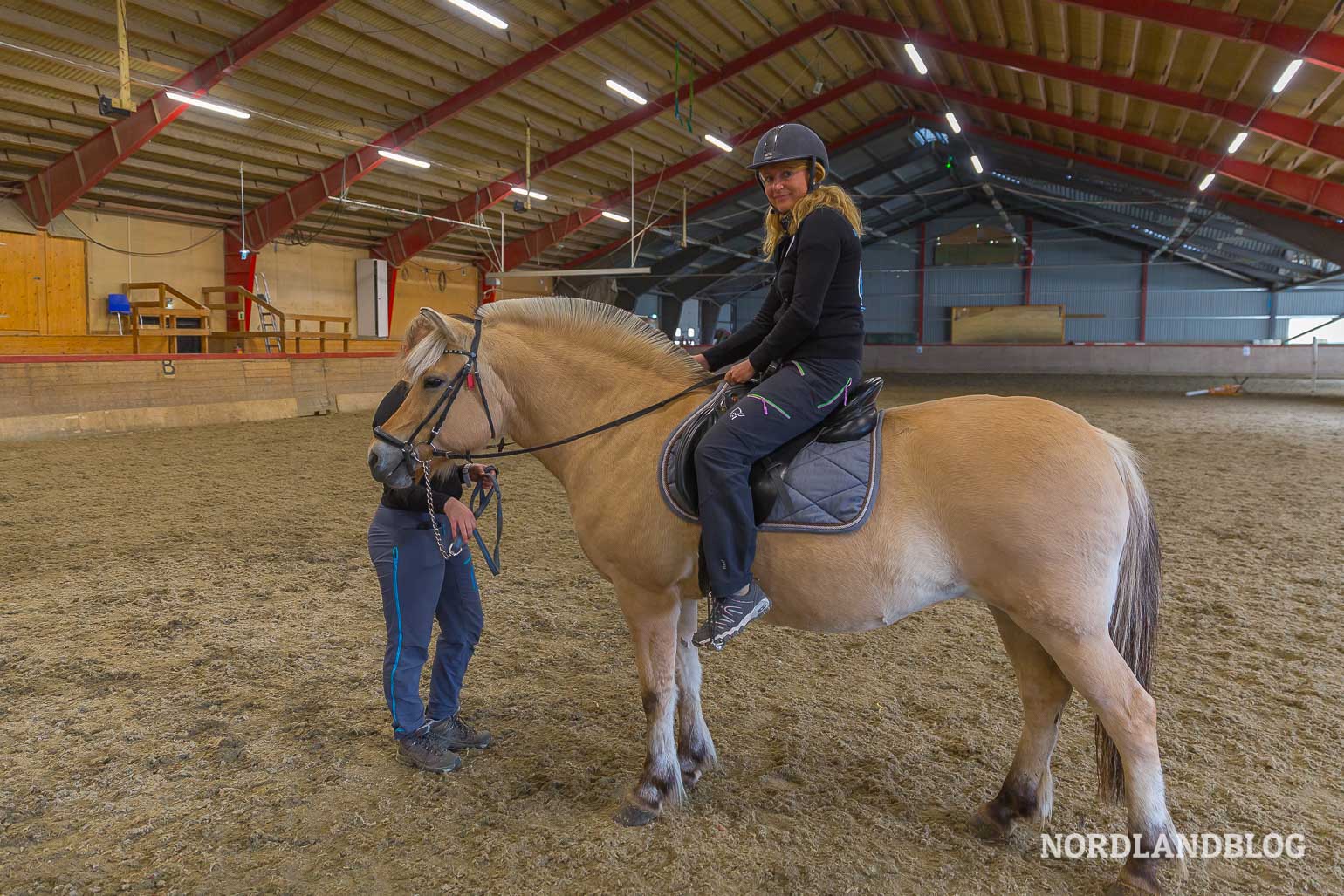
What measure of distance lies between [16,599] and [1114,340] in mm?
33126

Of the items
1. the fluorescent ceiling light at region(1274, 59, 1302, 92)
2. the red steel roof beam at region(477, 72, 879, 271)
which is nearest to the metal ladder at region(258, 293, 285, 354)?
the red steel roof beam at region(477, 72, 879, 271)

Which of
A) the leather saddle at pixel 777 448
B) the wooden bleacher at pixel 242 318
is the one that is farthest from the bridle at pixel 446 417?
the wooden bleacher at pixel 242 318

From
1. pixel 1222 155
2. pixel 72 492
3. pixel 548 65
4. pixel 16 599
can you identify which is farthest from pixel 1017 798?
pixel 1222 155

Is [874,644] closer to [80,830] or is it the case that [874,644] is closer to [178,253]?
[80,830]

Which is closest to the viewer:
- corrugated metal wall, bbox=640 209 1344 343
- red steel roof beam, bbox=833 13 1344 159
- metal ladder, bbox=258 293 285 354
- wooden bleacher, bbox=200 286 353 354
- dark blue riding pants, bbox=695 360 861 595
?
dark blue riding pants, bbox=695 360 861 595

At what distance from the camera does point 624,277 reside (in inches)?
1137

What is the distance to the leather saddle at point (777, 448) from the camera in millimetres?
2477

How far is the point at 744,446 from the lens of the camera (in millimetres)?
2438

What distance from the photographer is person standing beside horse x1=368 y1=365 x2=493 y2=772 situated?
278 centimetres

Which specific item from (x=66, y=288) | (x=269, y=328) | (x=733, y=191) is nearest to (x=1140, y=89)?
(x=733, y=191)

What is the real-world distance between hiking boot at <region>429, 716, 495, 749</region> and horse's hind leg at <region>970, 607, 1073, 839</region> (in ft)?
5.91

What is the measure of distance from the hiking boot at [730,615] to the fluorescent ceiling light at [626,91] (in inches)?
611

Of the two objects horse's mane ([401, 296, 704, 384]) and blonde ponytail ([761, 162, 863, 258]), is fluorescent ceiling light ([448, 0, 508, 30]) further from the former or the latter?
blonde ponytail ([761, 162, 863, 258])

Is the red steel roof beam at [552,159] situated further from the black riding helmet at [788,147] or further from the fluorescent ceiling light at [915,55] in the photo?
the black riding helmet at [788,147]
